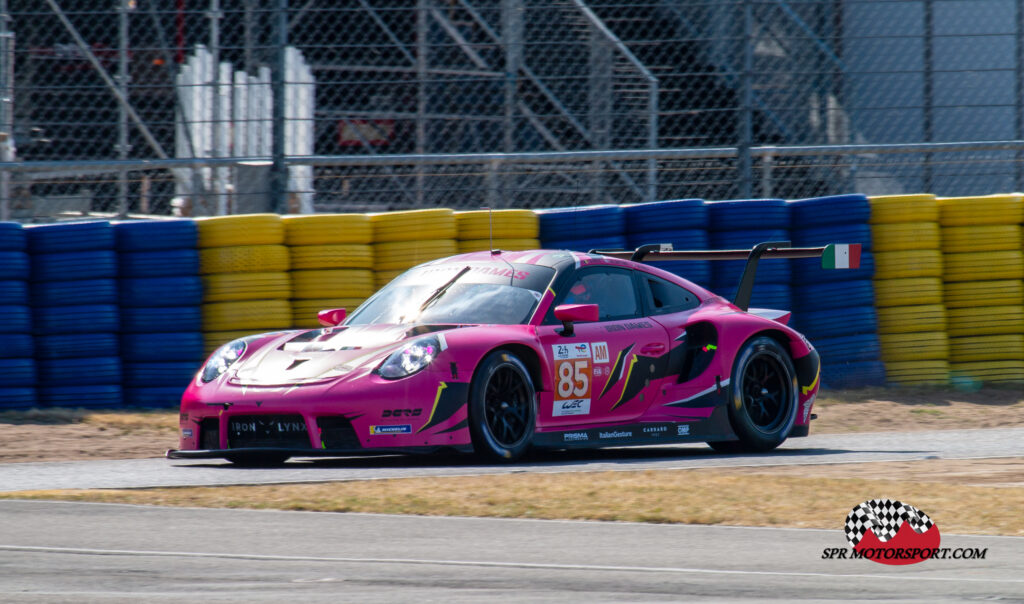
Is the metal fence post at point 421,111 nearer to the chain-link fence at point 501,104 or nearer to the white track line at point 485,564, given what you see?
the chain-link fence at point 501,104

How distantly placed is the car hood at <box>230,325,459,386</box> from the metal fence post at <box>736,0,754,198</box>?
15.3 feet

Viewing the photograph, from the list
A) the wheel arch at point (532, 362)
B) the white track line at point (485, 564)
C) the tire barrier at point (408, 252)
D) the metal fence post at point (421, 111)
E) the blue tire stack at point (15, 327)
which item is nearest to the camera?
the white track line at point (485, 564)

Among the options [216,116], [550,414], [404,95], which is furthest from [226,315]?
[550,414]

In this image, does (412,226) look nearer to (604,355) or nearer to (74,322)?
(74,322)

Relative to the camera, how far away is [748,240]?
11633mm

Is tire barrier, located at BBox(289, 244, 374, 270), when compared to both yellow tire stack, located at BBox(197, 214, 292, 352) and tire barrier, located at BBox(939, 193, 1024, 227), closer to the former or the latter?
yellow tire stack, located at BBox(197, 214, 292, 352)

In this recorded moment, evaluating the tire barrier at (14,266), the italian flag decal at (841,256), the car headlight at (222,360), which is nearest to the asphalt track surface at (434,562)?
the car headlight at (222,360)

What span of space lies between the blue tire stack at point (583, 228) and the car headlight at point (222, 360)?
12.2ft

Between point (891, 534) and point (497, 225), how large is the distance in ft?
20.1

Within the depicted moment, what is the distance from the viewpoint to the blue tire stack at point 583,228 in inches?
448

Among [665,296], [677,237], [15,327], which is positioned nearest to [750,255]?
[665,296]

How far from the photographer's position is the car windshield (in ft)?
26.7

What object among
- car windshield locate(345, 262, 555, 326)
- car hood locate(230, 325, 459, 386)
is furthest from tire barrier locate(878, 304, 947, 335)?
car hood locate(230, 325, 459, 386)

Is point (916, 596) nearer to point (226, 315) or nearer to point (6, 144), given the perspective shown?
point (226, 315)
